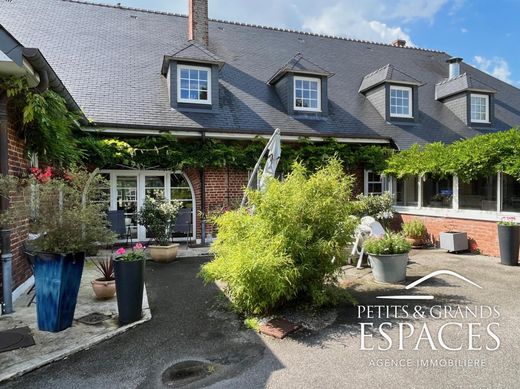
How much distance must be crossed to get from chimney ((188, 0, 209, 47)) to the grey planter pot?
10449mm

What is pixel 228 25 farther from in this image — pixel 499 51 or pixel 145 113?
pixel 499 51

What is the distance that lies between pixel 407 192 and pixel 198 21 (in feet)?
31.4

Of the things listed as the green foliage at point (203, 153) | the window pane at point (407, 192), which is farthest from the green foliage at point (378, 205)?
the green foliage at point (203, 153)

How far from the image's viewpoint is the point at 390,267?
19.9ft

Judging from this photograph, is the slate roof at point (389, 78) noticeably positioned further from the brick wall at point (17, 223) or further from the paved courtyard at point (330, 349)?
the brick wall at point (17, 223)

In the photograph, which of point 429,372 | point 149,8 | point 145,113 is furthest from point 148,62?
point 429,372

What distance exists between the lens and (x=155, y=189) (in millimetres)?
10328

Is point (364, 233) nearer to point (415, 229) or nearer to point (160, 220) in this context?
point (415, 229)

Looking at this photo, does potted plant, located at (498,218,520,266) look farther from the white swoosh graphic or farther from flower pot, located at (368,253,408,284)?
flower pot, located at (368,253,408,284)

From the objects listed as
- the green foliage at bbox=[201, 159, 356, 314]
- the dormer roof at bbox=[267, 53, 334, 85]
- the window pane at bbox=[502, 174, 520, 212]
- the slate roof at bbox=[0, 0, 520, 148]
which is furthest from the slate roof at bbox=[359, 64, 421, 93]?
the green foliage at bbox=[201, 159, 356, 314]

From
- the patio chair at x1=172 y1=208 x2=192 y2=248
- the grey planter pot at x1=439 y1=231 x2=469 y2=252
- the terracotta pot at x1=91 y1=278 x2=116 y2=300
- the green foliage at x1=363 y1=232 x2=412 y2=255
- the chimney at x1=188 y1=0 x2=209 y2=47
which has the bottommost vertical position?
the terracotta pot at x1=91 y1=278 x2=116 y2=300

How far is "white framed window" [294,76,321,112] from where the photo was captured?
12.4m

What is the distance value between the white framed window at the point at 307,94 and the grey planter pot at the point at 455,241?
5897 mm

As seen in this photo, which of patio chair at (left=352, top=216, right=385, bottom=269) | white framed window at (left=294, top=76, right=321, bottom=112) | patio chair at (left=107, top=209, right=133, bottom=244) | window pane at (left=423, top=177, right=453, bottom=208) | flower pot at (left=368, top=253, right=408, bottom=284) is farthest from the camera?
white framed window at (left=294, top=76, right=321, bottom=112)
